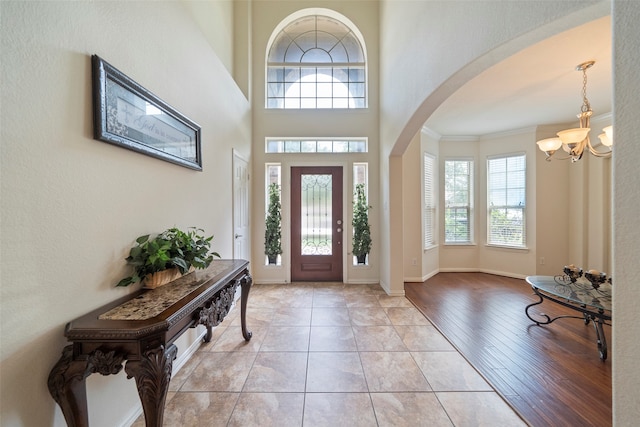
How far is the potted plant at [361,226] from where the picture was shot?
405 centimetres

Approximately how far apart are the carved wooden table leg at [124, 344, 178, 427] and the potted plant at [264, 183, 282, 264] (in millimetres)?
3022

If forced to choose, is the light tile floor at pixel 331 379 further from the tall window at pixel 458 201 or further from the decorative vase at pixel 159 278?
the tall window at pixel 458 201

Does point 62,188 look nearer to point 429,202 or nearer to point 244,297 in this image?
point 244,297

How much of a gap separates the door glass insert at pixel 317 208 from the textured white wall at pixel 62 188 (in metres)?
2.53

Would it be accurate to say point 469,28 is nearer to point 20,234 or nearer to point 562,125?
Answer: point 20,234

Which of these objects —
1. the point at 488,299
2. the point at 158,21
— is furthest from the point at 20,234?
the point at 488,299

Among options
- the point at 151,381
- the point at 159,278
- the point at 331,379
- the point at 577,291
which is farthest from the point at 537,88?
the point at 151,381

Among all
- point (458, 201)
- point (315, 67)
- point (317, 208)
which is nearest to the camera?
point (317, 208)

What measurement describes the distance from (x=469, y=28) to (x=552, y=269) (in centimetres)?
469

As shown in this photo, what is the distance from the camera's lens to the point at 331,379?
185cm

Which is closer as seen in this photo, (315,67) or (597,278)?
(597,278)

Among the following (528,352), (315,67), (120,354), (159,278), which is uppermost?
(315,67)

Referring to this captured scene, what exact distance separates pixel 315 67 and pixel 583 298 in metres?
4.80

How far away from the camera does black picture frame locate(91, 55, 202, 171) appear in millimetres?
1252
